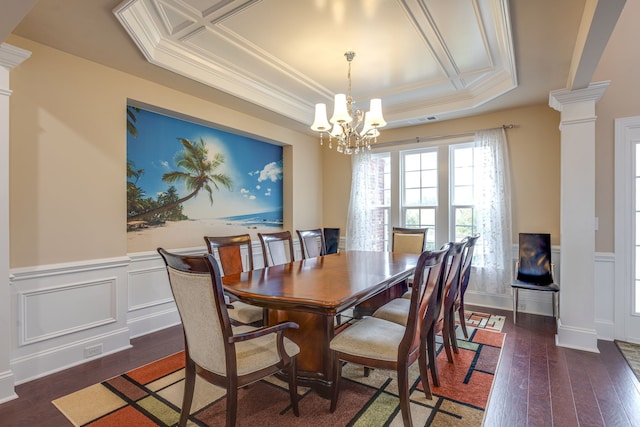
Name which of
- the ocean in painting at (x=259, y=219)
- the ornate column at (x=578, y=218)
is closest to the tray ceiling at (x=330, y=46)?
the ornate column at (x=578, y=218)

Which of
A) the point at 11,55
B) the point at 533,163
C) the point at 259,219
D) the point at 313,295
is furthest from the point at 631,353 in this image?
the point at 11,55

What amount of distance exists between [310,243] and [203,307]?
2388 millimetres

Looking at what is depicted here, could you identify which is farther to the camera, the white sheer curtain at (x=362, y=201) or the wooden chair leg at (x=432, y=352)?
the white sheer curtain at (x=362, y=201)

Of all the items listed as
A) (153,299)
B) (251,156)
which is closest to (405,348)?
(153,299)

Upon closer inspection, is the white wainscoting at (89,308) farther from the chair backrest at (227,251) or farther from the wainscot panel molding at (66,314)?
the chair backrest at (227,251)

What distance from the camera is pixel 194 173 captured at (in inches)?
151

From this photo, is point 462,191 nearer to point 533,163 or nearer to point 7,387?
point 533,163

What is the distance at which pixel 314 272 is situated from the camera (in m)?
2.57

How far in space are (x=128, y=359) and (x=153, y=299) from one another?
747mm

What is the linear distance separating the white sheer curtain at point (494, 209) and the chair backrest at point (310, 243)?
2111mm

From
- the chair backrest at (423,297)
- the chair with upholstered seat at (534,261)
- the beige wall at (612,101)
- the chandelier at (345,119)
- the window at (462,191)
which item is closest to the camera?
the chair backrest at (423,297)

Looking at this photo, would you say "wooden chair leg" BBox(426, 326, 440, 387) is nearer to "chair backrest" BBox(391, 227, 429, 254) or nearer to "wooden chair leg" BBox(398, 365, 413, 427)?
"wooden chair leg" BBox(398, 365, 413, 427)

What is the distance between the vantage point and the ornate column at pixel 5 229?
85.4 inches

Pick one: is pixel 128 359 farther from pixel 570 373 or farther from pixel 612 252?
pixel 612 252
